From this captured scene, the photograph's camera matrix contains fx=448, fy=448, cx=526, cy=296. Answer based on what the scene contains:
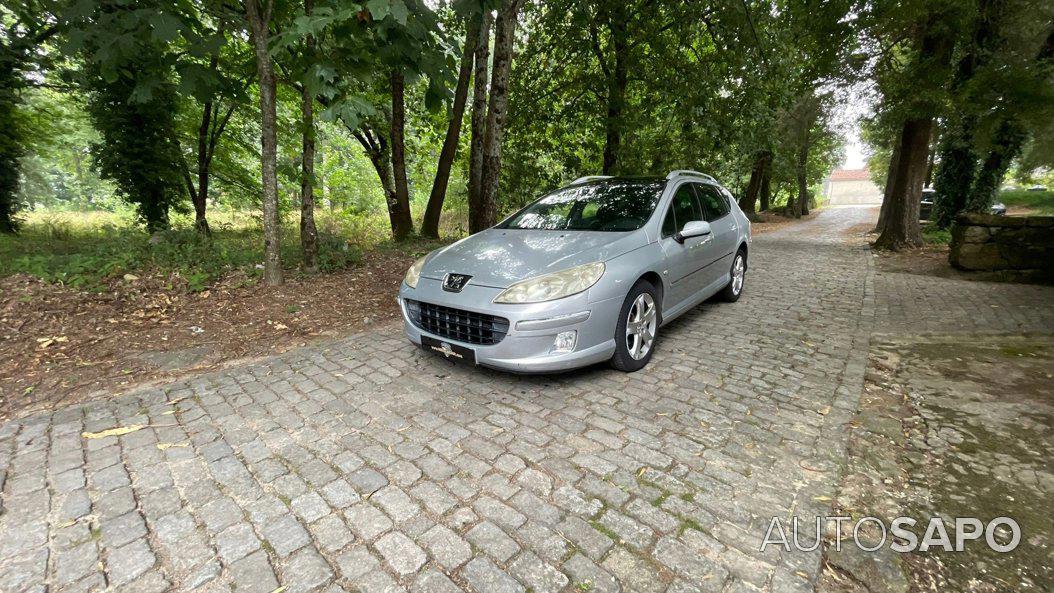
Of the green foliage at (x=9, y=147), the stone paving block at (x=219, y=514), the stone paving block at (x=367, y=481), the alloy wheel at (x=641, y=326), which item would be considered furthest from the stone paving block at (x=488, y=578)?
the green foliage at (x=9, y=147)

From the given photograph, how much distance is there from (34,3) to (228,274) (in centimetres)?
502

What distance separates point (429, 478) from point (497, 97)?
240 inches

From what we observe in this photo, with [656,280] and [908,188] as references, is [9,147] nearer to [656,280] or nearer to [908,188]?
[656,280]

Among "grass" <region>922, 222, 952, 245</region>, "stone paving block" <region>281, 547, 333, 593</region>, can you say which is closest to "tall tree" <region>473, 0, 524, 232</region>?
"stone paving block" <region>281, 547, 333, 593</region>

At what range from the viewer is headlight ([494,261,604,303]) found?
10.4 feet

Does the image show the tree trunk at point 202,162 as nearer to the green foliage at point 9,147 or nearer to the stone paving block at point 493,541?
the green foliage at point 9,147

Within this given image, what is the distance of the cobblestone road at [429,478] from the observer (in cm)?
187

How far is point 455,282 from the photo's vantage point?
3.49 m

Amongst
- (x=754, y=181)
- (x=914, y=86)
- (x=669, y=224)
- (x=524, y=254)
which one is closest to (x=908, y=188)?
(x=914, y=86)

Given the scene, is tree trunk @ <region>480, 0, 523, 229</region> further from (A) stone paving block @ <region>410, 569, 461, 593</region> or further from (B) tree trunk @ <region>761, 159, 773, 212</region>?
(B) tree trunk @ <region>761, 159, 773, 212</region>

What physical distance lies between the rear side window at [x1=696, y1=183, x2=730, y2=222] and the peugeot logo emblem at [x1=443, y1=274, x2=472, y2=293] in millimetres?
3087

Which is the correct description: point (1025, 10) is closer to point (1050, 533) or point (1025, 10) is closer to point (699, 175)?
point (699, 175)

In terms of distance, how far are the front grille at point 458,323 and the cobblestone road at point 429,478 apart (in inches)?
16.4

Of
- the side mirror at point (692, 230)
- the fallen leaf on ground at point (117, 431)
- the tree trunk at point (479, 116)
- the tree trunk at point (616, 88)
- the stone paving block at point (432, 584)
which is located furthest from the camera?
the tree trunk at point (616, 88)
